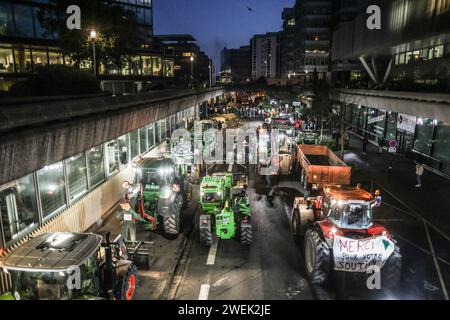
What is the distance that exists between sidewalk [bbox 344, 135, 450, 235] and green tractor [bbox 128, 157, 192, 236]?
11329 millimetres

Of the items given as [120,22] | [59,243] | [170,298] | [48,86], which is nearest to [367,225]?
[170,298]

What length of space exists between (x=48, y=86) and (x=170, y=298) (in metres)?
13.0

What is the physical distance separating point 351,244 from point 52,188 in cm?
1003

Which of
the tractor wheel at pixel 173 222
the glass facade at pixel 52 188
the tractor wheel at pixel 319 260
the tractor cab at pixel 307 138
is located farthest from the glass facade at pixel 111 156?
the tractor cab at pixel 307 138

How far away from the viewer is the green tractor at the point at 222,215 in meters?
12.1

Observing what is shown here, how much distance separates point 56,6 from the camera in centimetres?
2580

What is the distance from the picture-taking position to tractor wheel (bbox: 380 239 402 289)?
9273 millimetres

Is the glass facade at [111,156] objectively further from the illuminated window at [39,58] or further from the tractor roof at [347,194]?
the illuminated window at [39,58]

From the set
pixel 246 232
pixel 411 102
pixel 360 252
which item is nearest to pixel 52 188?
pixel 246 232

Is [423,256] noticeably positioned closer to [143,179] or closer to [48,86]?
[143,179]

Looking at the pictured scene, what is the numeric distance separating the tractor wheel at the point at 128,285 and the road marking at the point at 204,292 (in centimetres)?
181

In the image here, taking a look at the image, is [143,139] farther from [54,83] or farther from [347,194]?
[347,194]

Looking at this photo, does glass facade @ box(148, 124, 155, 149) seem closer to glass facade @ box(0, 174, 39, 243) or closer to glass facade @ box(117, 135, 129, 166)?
glass facade @ box(117, 135, 129, 166)

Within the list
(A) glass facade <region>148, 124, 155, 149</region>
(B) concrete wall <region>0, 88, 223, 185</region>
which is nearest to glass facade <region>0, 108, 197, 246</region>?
(B) concrete wall <region>0, 88, 223, 185</region>
